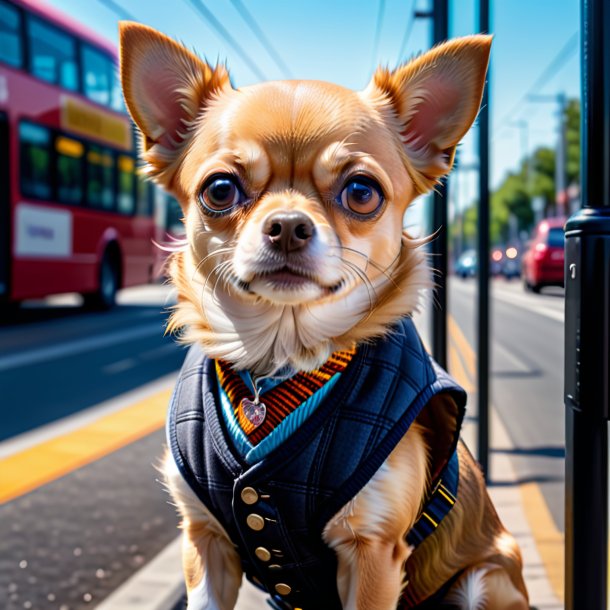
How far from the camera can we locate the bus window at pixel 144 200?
17375 millimetres

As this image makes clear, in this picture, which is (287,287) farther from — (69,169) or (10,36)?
(69,169)

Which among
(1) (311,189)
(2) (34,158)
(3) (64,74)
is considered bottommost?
(1) (311,189)

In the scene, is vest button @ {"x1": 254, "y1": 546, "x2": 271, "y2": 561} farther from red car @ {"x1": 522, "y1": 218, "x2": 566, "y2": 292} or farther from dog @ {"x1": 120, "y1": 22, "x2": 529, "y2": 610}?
red car @ {"x1": 522, "y1": 218, "x2": 566, "y2": 292}

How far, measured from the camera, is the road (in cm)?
365

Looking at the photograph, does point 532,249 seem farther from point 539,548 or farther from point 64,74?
point 539,548

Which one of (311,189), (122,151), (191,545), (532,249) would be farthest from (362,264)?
(532,249)

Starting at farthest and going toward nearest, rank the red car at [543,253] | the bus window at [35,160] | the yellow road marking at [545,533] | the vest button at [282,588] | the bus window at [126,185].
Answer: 1. the red car at [543,253]
2. the bus window at [126,185]
3. the bus window at [35,160]
4. the yellow road marking at [545,533]
5. the vest button at [282,588]

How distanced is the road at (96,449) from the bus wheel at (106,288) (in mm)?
4484

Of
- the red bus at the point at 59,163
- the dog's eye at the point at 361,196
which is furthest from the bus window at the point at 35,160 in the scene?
the dog's eye at the point at 361,196

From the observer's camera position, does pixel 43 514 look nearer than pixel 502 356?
Yes

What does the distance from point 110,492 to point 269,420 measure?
3533 mm

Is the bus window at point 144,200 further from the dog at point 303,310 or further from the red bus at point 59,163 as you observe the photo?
the dog at point 303,310

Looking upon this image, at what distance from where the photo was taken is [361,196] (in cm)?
146

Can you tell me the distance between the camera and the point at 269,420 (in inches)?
62.2
